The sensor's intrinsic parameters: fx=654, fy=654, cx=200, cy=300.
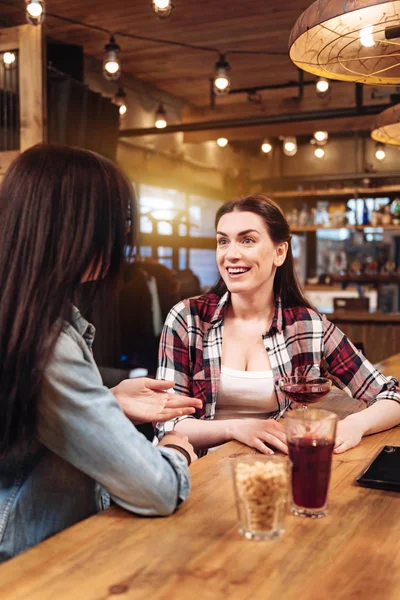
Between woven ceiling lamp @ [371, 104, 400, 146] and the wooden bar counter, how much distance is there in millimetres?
2579

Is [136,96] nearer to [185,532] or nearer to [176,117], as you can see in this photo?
[176,117]

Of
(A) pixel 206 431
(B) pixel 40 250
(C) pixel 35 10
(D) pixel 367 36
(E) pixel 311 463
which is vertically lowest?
(A) pixel 206 431

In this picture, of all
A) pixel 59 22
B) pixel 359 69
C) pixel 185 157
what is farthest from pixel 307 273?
pixel 359 69

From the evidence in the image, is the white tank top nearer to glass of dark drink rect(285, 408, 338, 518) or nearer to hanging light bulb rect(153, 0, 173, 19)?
glass of dark drink rect(285, 408, 338, 518)

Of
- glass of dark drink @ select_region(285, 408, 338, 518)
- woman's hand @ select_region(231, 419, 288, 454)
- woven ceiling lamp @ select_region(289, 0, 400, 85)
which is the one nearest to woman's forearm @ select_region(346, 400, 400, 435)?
woman's hand @ select_region(231, 419, 288, 454)

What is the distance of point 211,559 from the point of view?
3.25 feet

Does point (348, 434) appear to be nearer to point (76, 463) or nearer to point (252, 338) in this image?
point (252, 338)

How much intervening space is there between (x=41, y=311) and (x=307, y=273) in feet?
32.0

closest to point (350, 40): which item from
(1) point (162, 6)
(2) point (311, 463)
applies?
(2) point (311, 463)

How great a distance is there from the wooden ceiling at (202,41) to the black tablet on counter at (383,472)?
4.55 m

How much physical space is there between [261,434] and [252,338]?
0.60 metres

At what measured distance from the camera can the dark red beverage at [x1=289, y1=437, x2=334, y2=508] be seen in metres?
1.15

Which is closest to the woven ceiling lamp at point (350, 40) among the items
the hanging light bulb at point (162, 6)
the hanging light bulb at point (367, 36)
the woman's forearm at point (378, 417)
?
the hanging light bulb at point (367, 36)

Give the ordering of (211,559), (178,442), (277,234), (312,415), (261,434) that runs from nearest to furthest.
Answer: (211,559) < (312,415) < (178,442) < (261,434) < (277,234)
